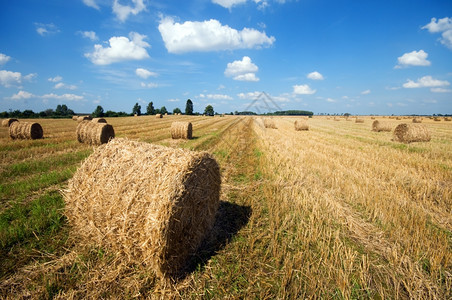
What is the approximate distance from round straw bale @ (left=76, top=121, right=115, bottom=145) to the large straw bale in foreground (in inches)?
429

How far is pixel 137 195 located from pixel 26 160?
375 inches

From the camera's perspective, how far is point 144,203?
11.2 feet

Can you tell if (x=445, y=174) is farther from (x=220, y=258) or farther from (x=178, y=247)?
(x=178, y=247)

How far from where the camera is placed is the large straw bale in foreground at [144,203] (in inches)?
129

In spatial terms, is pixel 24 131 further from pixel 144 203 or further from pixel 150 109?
pixel 150 109

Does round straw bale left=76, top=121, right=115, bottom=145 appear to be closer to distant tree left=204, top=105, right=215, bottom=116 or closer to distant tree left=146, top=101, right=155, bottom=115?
distant tree left=146, top=101, right=155, bottom=115

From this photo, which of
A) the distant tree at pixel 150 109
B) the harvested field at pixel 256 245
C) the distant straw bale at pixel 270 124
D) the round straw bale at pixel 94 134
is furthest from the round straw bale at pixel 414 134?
the distant tree at pixel 150 109

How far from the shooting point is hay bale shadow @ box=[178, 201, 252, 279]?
3.60 m

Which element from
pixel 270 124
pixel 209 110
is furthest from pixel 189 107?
pixel 270 124

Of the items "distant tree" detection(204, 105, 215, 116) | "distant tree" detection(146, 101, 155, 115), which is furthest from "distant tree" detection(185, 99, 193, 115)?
"distant tree" detection(146, 101, 155, 115)

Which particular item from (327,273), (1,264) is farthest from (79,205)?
(327,273)

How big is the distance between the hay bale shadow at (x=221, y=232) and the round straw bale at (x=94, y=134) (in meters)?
11.9

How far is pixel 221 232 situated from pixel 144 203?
1868 millimetres

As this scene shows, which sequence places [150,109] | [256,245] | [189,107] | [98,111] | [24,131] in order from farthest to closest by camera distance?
[189,107] < [150,109] < [98,111] < [24,131] < [256,245]
